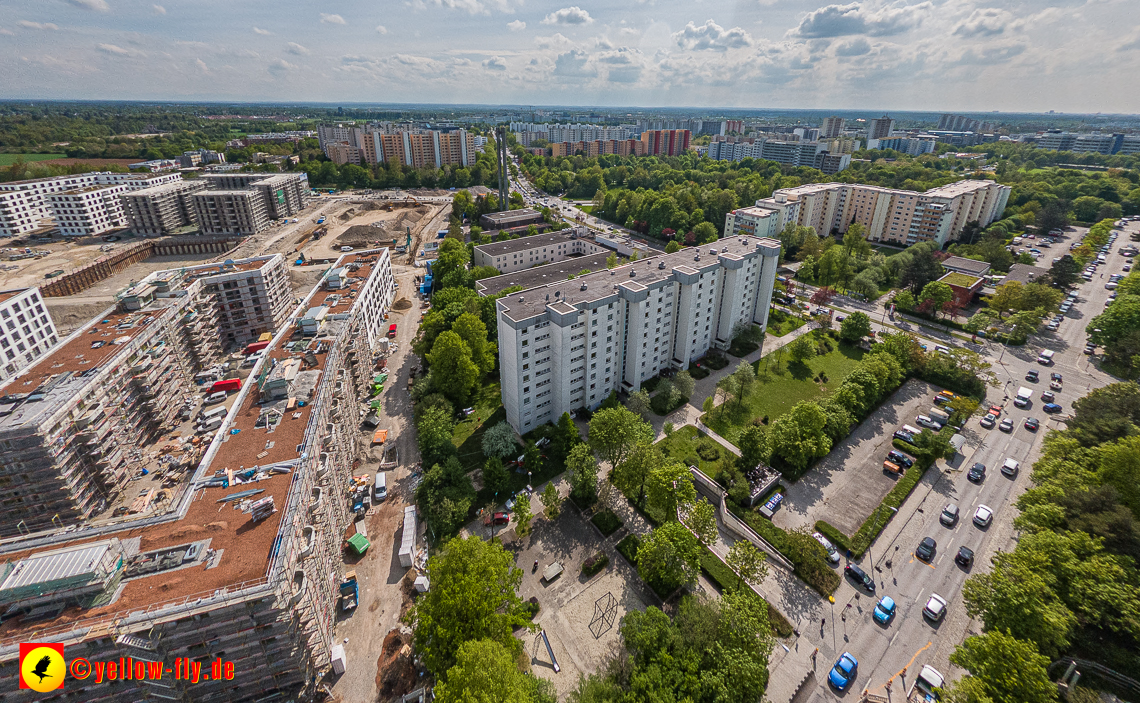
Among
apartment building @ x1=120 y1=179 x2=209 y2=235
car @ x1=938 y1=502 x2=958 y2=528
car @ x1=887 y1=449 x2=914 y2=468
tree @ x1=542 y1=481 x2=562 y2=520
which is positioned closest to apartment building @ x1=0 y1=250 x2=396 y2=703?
tree @ x1=542 y1=481 x2=562 y2=520

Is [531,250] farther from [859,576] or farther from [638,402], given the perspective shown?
[859,576]

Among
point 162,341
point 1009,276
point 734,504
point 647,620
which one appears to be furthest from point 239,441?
point 1009,276

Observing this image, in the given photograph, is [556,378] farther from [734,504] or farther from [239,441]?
[239,441]

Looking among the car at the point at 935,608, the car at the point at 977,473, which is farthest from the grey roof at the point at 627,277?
the car at the point at 935,608

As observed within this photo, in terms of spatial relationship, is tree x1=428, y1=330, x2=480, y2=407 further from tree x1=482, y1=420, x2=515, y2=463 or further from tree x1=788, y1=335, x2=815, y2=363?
tree x1=788, y1=335, x2=815, y2=363

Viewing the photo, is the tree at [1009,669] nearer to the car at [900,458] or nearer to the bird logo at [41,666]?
the car at [900,458]

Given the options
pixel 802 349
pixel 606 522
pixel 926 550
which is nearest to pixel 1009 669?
pixel 926 550
